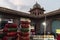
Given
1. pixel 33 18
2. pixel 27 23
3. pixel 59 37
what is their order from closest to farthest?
1. pixel 59 37
2. pixel 27 23
3. pixel 33 18

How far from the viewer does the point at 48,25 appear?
56.8 ft

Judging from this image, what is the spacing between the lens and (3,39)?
807 cm

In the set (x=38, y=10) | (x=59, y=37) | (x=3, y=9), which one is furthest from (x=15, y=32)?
(x=38, y=10)

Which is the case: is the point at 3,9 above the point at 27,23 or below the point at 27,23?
above

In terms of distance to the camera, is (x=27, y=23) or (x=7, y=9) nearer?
(x=27, y=23)

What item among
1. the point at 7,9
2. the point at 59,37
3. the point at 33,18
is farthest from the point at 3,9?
the point at 59,37

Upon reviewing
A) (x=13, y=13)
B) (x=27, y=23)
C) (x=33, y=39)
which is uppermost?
(x=13, y=13)

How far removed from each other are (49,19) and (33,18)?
1455 millimetres

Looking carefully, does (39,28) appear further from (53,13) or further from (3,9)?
(3,9)

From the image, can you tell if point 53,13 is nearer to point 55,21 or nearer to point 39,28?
point 55,21

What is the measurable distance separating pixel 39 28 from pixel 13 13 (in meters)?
3.24

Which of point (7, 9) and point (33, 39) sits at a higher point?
point (7, 9)

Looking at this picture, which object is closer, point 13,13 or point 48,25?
point 13,13

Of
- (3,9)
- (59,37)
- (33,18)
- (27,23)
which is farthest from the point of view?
(33,18)
